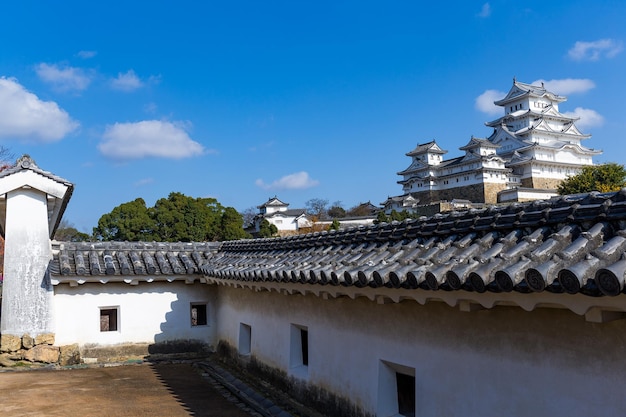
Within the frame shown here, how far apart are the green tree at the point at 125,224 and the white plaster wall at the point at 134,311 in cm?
3178

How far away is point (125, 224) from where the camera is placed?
43281 millimetres

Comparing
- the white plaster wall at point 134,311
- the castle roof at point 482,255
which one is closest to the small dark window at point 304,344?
the castle roof at point 482,255

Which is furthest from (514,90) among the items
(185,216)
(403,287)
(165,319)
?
(403,287)

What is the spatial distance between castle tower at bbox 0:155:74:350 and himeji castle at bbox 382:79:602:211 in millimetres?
49489

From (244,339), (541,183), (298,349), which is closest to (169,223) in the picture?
(244,339)

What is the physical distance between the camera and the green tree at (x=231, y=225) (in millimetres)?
44219

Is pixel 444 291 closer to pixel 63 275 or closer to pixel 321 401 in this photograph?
pixel 321 401

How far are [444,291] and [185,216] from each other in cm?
4206

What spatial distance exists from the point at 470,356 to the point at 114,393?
281 inches

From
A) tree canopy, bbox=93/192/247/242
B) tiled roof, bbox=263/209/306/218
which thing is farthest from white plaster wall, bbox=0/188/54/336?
tiled roof, bbox=263/209/306/218

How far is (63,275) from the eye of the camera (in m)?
11.5

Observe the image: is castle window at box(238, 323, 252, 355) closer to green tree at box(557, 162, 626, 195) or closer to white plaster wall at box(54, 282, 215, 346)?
white plaster wall at box(54, 282, 215, 346)

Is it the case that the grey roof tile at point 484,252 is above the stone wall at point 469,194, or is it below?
below

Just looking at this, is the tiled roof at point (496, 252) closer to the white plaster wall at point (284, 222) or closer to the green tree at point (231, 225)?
the green tree at point (231, 225)
